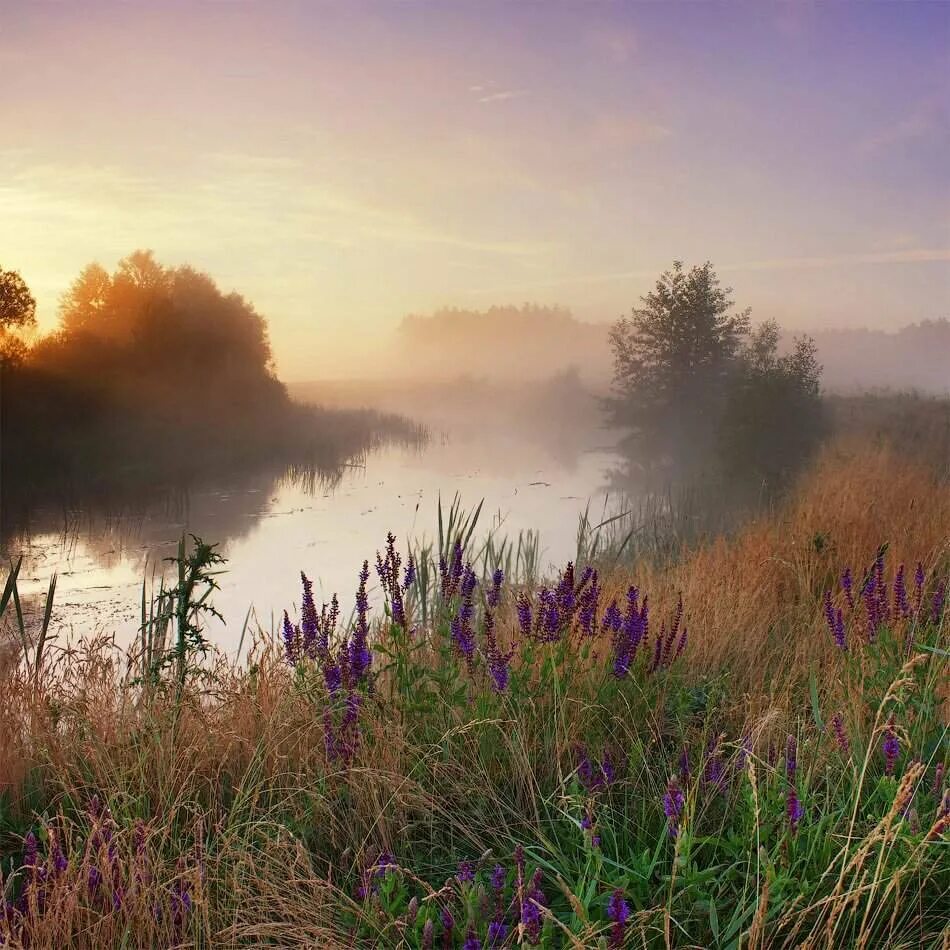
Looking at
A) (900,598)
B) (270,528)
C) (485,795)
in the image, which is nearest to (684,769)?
(485,795)

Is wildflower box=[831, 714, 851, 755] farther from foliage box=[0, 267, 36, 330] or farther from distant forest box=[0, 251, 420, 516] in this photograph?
foliage box=[0, 267, 36, 330]

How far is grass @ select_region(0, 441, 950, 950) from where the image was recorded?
1949 mm

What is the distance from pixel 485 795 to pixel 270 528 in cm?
1117

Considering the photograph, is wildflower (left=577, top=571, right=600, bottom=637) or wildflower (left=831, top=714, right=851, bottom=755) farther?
wildflower (left=577, top=571, right=600, bottom=637)

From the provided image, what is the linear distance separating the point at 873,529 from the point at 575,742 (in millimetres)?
4777

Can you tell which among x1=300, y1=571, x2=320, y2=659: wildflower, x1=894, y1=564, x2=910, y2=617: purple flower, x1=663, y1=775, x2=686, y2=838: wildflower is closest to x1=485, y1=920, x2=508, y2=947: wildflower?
x1=663, y1=775, x2=686, y2=838: wildflower

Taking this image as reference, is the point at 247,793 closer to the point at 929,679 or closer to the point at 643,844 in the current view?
the point at 643,844

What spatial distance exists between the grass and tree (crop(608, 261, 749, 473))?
17.2 meters

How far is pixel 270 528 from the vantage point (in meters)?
13.4

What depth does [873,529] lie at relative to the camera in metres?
6.66

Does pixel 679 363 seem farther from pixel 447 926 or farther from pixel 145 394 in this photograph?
pixel 447 926

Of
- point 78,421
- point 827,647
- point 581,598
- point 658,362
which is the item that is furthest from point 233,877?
point 658,362

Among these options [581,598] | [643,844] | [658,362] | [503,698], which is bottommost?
[643,844]

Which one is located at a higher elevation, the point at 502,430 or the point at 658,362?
the point at 658,362
